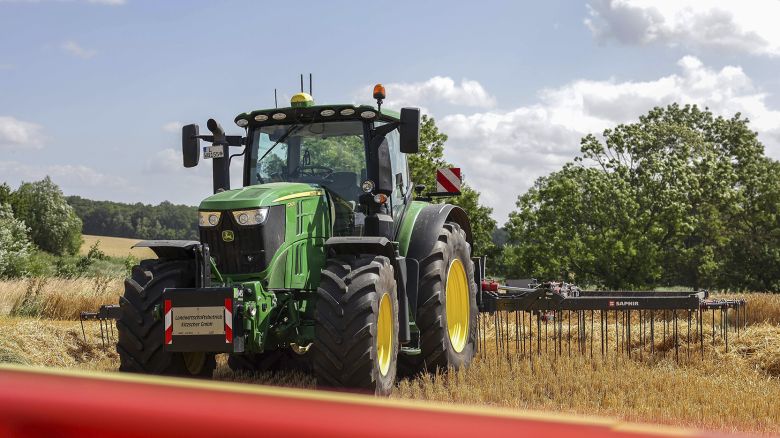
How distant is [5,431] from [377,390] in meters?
5.62

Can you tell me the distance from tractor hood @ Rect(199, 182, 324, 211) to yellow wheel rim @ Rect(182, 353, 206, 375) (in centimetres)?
135

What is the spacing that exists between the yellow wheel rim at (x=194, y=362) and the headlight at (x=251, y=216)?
1298 mm

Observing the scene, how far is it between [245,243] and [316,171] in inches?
52.4

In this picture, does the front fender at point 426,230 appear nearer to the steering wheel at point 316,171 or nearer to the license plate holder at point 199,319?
the steering wheel at point 316,171

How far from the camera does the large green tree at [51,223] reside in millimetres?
61344

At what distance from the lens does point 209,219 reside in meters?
7.60

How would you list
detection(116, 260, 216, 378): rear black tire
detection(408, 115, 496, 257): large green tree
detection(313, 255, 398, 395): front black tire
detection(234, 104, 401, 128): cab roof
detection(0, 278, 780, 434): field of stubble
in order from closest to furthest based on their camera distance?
detection(313, 255, 398, 395): front black tire
detection(116, 260, 216, 378): rear black tire
detection(0, 278, 780, 434): field of stubble
detection(234, 104, 401, 128): cab roof
detection(408, 115, 496, 257): large green tree

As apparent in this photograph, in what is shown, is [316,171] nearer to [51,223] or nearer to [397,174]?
[397,174]

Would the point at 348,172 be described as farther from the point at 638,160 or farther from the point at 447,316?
the point at 638,160

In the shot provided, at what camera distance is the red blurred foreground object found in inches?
47.1

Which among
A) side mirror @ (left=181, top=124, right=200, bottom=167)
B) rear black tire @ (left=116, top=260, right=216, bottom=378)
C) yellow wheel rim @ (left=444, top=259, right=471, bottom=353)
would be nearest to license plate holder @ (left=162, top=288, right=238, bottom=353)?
rear black tire @ (left=116, top=260, right=216, bottom=378)

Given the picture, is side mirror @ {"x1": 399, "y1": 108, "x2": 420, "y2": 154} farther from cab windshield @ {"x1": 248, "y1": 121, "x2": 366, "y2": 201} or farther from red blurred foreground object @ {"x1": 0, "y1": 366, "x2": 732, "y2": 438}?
red blurred foreground object @ {"x1": 0, "y1": 366, "x2": 732, "y2": 438}

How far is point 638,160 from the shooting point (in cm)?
4469

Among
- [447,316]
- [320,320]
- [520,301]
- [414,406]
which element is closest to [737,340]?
[520,301]
